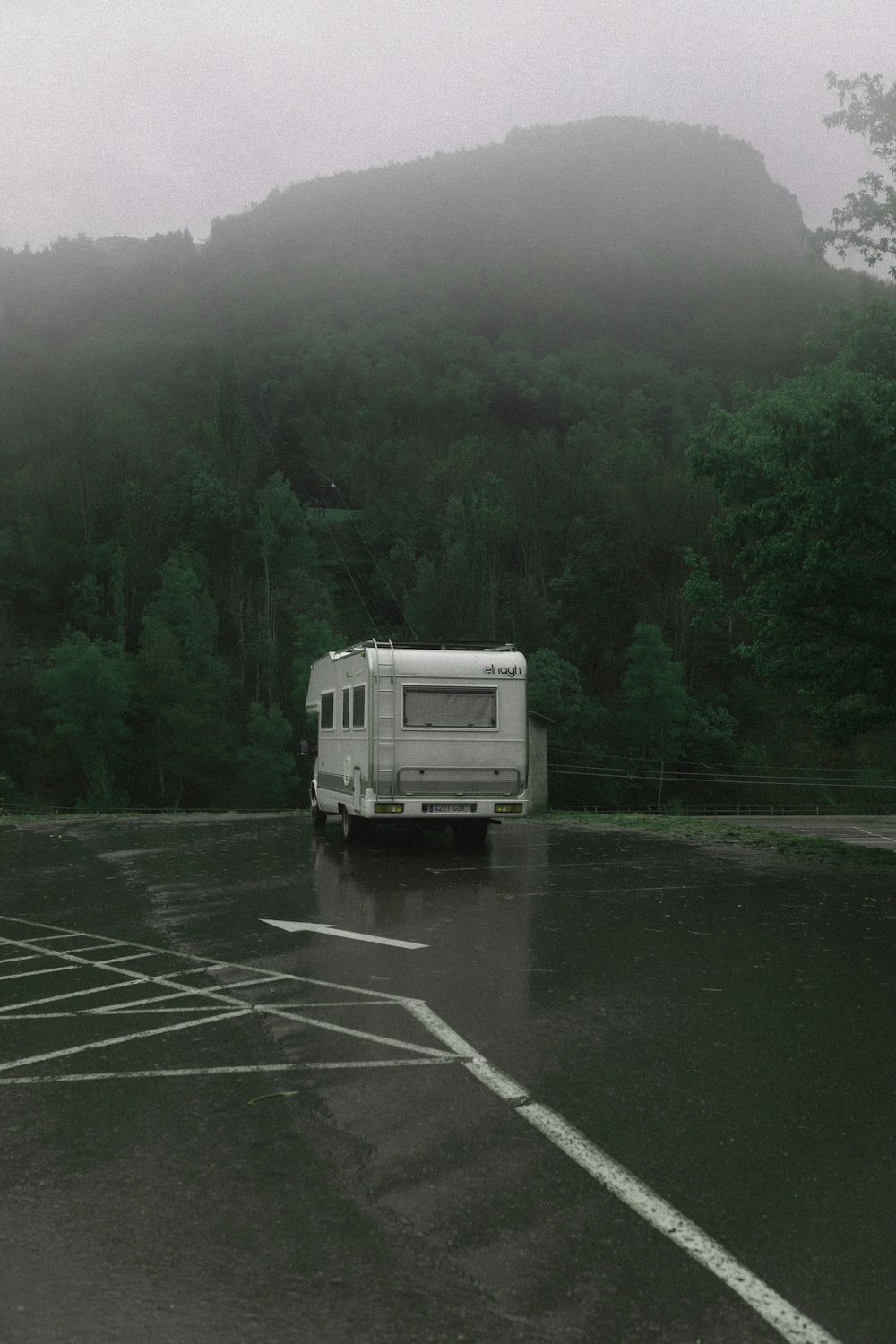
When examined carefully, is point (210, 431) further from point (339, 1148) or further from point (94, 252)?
point (339, 1148)

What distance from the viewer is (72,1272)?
3.30 metres

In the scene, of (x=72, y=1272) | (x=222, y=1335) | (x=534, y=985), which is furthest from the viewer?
(x=534, y=985)

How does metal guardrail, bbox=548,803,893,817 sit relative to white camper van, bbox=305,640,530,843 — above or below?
below

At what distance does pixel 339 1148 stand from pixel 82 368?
388 feet

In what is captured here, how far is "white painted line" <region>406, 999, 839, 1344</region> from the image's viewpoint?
10.0 ft

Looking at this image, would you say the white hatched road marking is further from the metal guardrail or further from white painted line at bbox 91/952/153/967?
the metal guardrail

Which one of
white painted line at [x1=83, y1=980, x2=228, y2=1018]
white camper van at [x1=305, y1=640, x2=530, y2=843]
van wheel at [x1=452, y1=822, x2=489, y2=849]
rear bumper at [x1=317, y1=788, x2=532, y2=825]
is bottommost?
white painted line at [x1=83, y1=980, x2=228, y2=1018]

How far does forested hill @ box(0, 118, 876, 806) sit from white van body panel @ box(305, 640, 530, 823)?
44.6 metres

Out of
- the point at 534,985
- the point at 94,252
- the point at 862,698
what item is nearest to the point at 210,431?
the point at 94,252

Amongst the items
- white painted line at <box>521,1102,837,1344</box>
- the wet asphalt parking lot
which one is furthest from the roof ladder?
white painted line at <box>521,1102,837,1344</box>

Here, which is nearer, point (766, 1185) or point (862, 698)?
point (766, 1185)

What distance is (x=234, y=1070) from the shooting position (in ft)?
17.3

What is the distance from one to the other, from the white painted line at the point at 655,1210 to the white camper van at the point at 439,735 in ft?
31.7

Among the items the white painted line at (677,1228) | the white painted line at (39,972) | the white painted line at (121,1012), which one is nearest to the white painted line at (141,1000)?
the white painted line at (121,1012)
